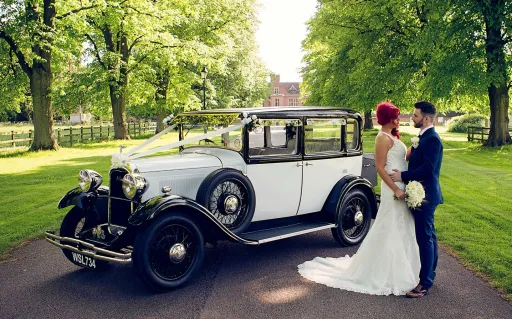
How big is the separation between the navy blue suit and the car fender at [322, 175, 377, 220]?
174 cm

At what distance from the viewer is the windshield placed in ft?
19.8

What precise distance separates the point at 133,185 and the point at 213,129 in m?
1.73

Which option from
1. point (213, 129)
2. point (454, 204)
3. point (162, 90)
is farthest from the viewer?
point (162, 90)

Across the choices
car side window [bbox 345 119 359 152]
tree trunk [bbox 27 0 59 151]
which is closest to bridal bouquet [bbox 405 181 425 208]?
car side window [bbox 345 119 359 152]

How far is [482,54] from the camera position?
19.6 metres

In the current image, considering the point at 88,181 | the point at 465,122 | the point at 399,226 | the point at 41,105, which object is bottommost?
the point at 399,226

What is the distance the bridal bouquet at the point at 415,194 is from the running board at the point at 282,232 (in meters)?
1.79

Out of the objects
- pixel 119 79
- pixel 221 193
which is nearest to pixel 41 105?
pixel 119 79

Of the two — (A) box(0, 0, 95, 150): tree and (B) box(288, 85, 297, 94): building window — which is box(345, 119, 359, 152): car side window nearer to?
(A) box(0, 0, 95, 150): tree

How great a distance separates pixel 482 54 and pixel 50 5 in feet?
62.2

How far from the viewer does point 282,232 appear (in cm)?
624

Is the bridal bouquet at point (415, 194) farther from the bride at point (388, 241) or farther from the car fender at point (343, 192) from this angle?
the car fender at point (343, 192)

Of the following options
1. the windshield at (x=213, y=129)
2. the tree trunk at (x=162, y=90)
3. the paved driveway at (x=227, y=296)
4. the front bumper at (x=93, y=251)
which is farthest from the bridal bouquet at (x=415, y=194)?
the tree trunk at (x=162, y=90)

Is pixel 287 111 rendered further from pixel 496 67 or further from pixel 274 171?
pixel 496 67
